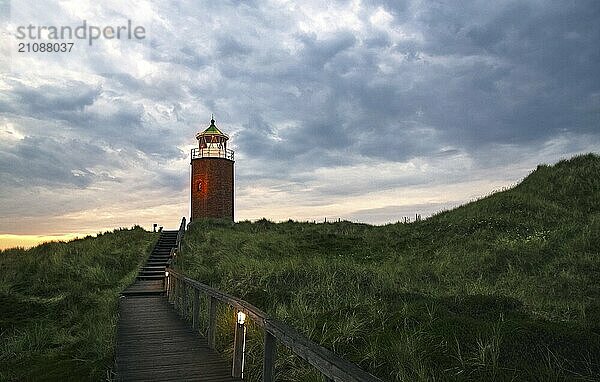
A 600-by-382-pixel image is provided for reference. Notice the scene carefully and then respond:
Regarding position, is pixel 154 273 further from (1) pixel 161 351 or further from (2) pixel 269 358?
(2) pixel 269 358

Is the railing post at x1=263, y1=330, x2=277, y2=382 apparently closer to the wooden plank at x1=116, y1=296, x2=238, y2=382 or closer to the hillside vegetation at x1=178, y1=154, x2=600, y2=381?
the hillside vegetation at x1=178, y1=154, x2=600, y2=381

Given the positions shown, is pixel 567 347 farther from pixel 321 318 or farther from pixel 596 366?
pixel 321 318

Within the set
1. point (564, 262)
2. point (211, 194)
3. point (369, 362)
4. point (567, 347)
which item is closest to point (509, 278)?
point (564, 262)

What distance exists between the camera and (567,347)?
7348mm

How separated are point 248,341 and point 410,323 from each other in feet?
10.2

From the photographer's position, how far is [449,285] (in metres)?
14.3

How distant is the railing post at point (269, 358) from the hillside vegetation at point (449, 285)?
2.43ft

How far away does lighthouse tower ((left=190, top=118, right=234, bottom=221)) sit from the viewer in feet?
127

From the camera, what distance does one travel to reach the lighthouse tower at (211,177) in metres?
38.8

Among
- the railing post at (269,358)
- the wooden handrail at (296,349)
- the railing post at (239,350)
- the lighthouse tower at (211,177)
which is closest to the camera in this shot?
the wooden handrail at (296,349)

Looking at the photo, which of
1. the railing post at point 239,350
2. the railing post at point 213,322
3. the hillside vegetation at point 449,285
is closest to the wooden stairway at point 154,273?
the hillside vegetation at point 449,285

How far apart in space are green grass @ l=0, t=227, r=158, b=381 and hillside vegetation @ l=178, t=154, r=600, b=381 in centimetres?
303

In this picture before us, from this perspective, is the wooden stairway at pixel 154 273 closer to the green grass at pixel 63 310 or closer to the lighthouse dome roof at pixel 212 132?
the green grass at pixel 63 310

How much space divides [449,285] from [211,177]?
1098 inches
